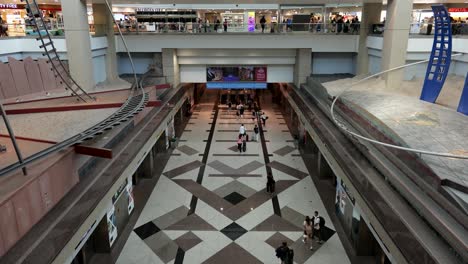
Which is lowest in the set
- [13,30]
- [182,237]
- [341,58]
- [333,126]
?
[182,237]

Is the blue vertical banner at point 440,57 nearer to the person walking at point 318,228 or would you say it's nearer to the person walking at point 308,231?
the person walking at point 318,228

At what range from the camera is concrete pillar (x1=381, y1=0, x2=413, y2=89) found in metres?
14.9

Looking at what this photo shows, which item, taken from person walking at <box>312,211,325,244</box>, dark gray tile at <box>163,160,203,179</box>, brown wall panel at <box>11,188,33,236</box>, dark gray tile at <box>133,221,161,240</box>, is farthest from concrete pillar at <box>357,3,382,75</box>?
brown wall panel at <box>11,188,33,236</box>

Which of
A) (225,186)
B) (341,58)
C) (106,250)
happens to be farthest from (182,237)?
(341,58)

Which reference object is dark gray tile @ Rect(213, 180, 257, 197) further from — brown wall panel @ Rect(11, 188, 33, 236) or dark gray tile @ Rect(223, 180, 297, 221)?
brown wall panel @ Rect(11, 188, 33, 236)

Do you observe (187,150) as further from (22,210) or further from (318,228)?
(22,210)

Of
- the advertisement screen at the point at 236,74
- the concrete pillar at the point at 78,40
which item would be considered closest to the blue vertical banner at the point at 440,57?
the concrete pillar at the point at 78,40

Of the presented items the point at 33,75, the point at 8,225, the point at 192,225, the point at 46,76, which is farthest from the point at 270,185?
the point at 46,76

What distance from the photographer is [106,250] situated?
9.59 metres

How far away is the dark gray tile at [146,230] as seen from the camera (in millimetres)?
10492

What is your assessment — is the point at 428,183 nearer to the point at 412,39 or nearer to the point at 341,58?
the point at 412,39

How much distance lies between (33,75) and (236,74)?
1426cm

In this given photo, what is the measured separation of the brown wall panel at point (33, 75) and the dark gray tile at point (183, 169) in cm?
624

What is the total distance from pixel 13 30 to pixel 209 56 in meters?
11.3
